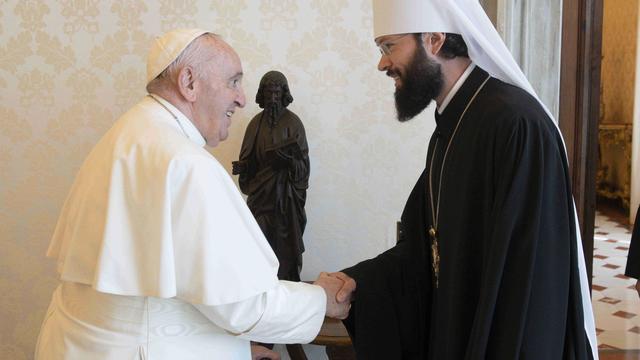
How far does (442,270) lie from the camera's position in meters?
1.85

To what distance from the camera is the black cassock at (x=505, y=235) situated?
1598 mm

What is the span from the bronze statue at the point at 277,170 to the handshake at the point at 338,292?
3.60 feet

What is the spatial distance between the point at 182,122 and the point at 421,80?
76 centimetres

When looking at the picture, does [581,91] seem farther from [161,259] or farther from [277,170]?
[161,259]

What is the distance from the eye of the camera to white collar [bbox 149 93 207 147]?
1857mm

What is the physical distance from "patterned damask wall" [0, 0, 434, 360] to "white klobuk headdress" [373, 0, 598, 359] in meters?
1.88

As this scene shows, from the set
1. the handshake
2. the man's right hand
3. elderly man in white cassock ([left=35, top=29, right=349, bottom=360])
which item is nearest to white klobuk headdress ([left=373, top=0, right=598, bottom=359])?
elderly man in white cassock ([left=35, top=29, right=349, bottom=360])

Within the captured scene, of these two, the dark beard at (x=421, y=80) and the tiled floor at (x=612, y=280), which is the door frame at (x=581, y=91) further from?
the tiled floor at (x=612, y=280)

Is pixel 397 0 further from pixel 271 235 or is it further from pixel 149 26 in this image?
pixel 149 26

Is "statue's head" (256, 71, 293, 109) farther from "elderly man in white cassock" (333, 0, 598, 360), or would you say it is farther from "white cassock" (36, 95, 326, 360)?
"white cassock" (36, 95, 326, 360)

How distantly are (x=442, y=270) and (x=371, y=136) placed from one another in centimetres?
216

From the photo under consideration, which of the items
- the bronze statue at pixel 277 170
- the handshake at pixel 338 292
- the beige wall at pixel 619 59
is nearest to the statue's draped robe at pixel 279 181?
the bronze statue at pixel 277 170

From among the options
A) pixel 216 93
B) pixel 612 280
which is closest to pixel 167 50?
pixel 216 93

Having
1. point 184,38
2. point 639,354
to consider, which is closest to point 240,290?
point 184,38
